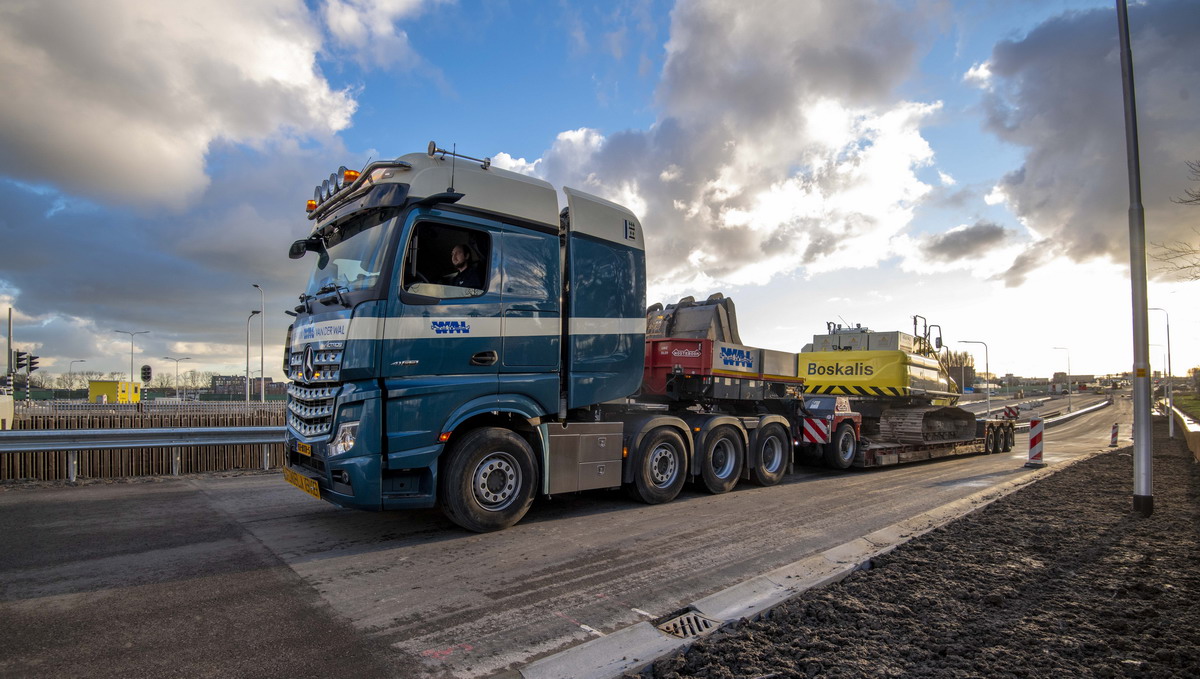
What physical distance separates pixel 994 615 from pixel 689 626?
197 cm

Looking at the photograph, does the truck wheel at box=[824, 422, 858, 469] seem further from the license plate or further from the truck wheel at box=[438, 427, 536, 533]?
the license plate

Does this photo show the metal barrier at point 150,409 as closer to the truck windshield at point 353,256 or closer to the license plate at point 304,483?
the license plate at point 304,483

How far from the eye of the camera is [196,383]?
93.4 m

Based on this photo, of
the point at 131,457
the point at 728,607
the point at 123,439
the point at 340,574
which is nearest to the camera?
the point at 728,607

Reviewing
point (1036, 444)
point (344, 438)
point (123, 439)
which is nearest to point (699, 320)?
point (344, 438)

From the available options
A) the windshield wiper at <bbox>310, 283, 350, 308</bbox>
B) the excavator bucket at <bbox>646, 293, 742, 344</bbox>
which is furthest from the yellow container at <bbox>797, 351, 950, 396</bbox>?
the windshield wiper at <bbox>310, 283, 350, 308</bbox>

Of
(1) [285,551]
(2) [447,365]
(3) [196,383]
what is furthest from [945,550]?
(3) [196,383]

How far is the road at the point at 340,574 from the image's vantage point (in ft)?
11.0

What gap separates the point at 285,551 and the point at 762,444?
6.93 m

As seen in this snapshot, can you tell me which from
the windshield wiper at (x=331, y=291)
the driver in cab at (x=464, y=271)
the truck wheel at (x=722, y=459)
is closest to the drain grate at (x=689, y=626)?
the driver in cab at (x=464, y=271)

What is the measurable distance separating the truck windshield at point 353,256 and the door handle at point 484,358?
1.20 metres

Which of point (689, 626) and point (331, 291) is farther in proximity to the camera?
point (331, 291)

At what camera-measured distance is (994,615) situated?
3.77 metres

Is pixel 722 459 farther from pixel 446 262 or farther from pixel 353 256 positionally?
pixel 353 256
